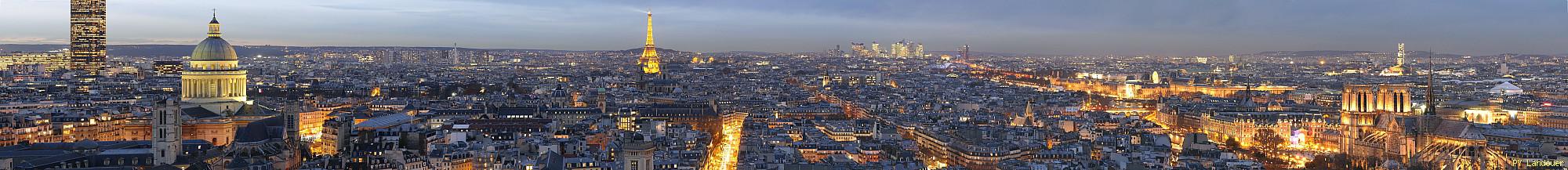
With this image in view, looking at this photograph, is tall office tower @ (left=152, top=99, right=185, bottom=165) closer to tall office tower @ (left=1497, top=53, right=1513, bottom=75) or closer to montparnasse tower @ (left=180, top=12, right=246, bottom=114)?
montparnasse tower @ (left=180, top=12, right=246, bottom=114)

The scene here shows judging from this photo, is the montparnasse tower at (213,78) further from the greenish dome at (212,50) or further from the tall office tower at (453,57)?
the tall office tower at (453,57)

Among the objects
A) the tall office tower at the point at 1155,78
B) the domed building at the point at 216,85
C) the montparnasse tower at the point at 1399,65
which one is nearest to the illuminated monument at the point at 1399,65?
the montparnasse tower at the point at 1399,65

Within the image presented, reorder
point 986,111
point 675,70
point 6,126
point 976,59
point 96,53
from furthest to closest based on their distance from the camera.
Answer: point 976,59
point 675,70
point 96,53
point 986,111
point 6,126

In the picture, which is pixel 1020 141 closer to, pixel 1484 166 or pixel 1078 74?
pixel 1484 166

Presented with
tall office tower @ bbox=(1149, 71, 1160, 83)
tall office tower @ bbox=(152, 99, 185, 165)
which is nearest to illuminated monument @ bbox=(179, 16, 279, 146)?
tall office tower @ bbox=(152, 99, 185, 165)

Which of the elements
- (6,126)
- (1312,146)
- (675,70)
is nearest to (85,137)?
(6,126)

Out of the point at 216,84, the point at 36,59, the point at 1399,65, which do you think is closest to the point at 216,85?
the point at 216,84
